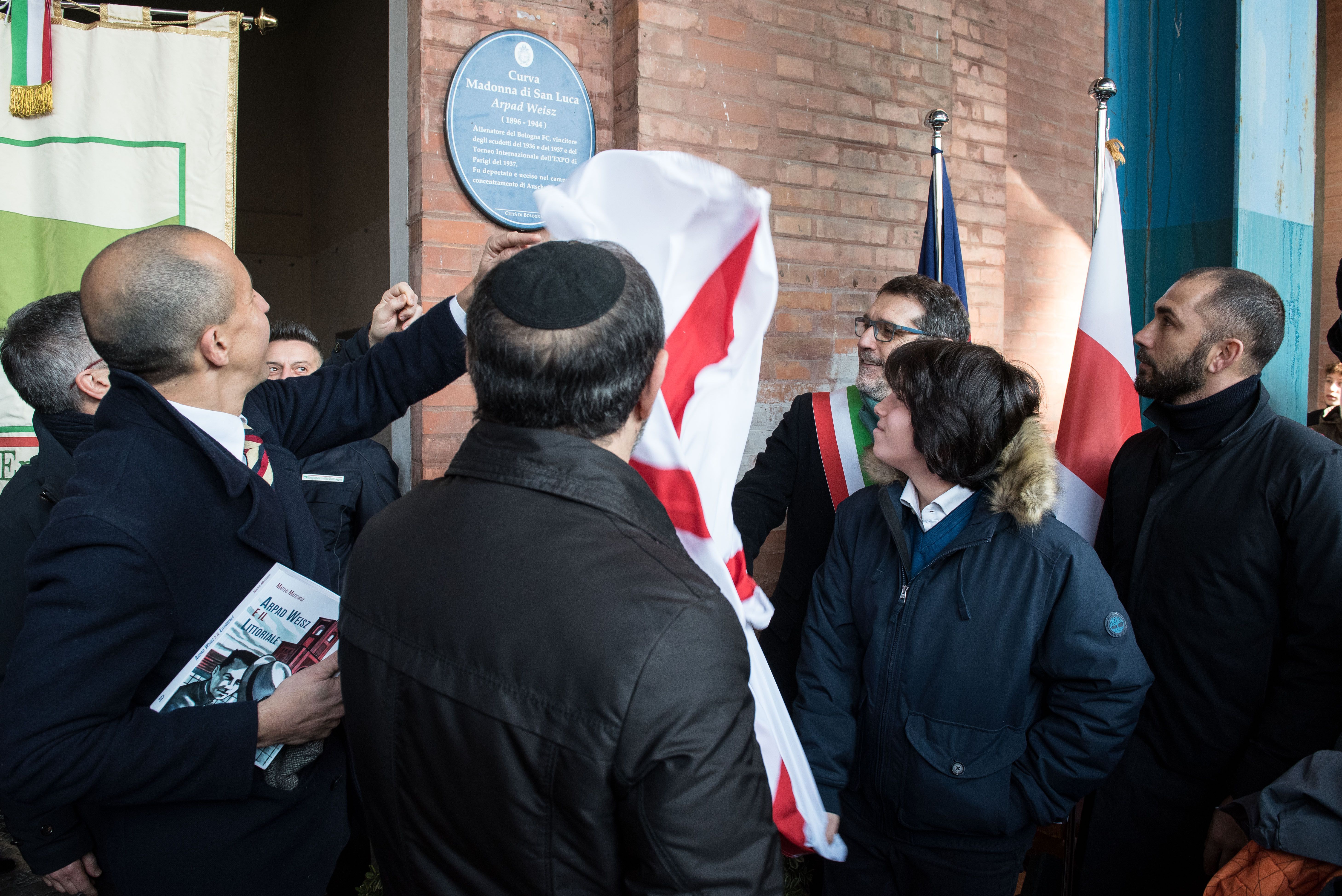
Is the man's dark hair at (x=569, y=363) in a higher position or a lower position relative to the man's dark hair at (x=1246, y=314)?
lower

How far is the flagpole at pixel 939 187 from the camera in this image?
327cm

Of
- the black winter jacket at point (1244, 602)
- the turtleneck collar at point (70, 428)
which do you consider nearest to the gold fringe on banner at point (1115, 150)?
the black winter jacket at point (1244, 602)

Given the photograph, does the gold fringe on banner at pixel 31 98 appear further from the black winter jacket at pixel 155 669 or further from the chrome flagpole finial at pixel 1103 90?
the chrome flagpole finial at pixel 1103 90

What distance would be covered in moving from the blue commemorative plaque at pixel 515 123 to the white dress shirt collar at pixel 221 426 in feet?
5.32

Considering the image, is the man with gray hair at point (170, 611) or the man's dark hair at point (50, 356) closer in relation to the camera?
the man with gray hair at point (170, 611)

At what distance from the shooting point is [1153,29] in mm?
3051

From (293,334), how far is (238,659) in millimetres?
2180

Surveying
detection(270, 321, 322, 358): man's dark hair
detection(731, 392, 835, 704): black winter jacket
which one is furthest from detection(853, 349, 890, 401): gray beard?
detection(270, 321, 322, 358): man's dark hair

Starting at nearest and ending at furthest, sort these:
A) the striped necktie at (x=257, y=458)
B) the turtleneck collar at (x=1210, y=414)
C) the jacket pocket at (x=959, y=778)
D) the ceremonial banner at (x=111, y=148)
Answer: the striped necktie at (x=257, y=458), the jacket pocket at (x=959, y=778), the turtleneck collar at (x=1210, y=414), the ceremonial banner at (x=111, y=148)

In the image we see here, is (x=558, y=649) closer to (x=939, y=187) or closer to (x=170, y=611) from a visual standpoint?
(x=170, y=611)

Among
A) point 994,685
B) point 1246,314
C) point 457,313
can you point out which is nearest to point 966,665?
point 994,685

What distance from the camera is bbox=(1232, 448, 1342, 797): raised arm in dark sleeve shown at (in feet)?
6.04

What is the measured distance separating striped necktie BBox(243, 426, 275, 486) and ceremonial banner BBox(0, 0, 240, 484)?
6.42ft

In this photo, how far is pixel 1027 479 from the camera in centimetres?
176
